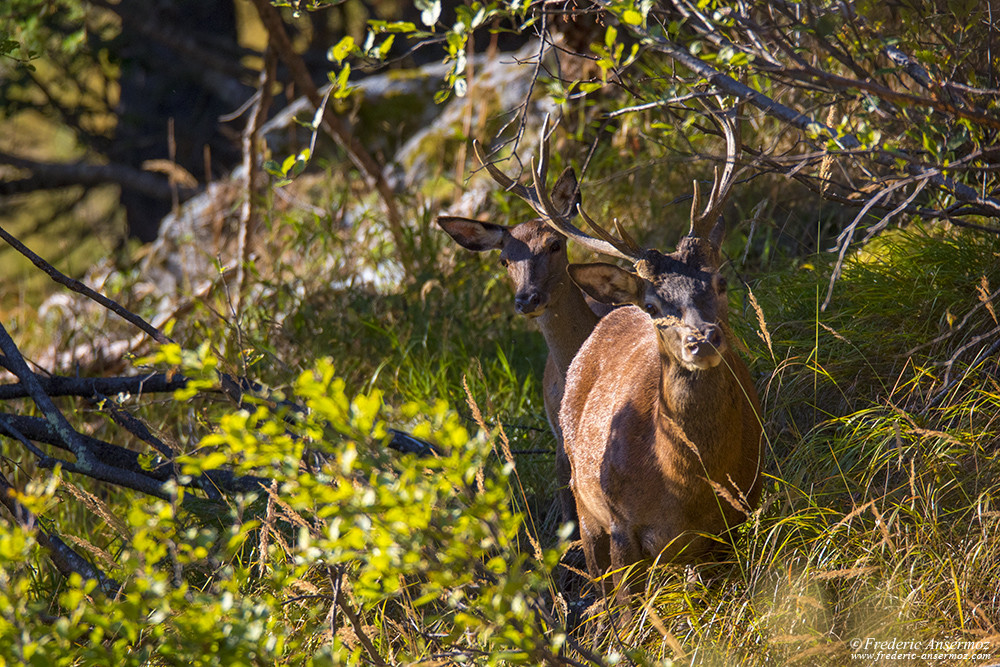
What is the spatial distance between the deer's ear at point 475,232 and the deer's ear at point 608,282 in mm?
1679

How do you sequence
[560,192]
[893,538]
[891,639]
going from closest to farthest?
[891,639], [893,538], [560,192]

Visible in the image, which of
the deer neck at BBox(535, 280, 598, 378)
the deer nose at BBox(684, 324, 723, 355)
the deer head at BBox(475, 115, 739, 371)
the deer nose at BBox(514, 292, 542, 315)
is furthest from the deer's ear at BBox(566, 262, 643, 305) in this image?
the deer neck at BBox(535, 280, 598, 378)

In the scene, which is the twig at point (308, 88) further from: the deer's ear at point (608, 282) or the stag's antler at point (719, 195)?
the stag's antler at point (719, 195)

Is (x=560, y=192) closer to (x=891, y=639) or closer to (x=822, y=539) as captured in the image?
(x=822, y=539)

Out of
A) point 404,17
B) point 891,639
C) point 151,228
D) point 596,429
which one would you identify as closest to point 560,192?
point 596,429

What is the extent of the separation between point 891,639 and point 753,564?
21.3 inches

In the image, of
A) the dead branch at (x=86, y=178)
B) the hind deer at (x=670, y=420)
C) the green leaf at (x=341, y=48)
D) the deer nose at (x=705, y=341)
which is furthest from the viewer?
the dead branch at (x=86, y=178)

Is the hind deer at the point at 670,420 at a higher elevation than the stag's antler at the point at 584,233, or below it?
below

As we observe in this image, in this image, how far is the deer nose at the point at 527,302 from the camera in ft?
14.9

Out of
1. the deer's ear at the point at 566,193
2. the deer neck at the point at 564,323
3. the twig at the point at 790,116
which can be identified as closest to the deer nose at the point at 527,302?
the deer neck at the point at 564,323

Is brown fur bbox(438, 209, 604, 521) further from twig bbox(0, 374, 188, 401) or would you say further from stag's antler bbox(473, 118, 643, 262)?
twig bbox(0, 374, 188, 401)

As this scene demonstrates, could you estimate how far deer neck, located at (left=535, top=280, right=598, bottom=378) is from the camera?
4777mm

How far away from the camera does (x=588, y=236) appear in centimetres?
366

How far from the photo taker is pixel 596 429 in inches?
144
